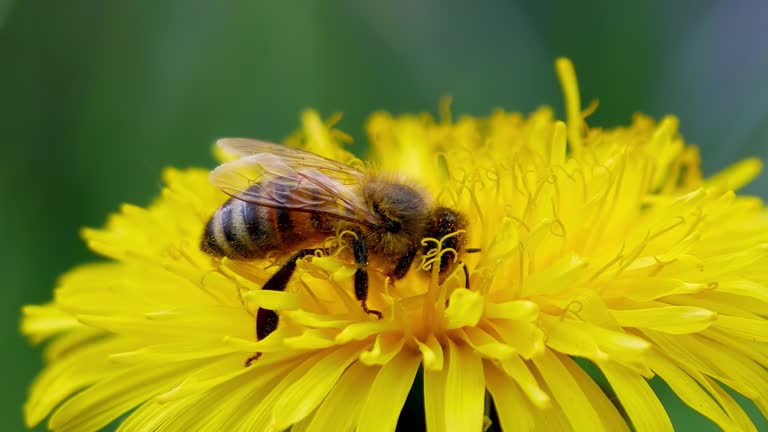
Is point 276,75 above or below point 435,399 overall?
above

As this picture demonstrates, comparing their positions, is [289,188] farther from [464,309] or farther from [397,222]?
[464,309]

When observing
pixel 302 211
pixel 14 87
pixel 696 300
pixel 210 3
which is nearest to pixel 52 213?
pixel 14 87

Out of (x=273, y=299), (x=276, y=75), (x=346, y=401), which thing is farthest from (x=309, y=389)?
(x=276, y=75)

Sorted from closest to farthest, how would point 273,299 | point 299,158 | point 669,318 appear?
point 669,318 < point 273,299 < point 299,158

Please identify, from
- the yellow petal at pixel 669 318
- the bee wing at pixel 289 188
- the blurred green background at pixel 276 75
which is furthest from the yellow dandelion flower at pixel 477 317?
the blurred green background at pixel 276 75

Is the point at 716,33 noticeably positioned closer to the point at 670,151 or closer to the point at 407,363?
the point at 670,151

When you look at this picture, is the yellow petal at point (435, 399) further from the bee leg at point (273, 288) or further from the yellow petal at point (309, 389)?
the bee leg at point (273, 288)

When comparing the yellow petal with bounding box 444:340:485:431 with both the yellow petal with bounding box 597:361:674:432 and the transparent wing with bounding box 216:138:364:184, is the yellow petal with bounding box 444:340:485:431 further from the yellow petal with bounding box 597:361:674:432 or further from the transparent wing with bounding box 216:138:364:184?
the transparent wing with bounding box 216:138:364:184
